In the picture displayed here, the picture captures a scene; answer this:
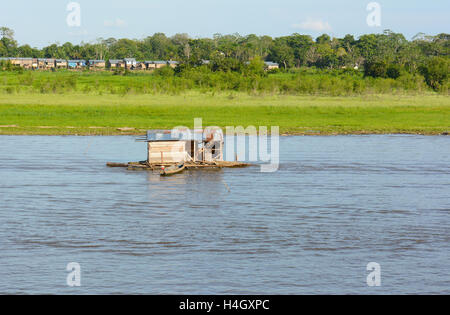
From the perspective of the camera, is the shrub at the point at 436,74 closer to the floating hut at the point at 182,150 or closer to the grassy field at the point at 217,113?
the grassy field at the point at 217,113

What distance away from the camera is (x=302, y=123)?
159ft

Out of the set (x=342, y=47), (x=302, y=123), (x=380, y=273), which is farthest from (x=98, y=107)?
(x=342, y=47)

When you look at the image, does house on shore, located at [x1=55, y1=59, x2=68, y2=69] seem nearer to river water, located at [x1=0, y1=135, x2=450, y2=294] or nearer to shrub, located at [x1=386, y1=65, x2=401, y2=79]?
shrub, located at [x1=386, y1=65, x2=401, y2=79]

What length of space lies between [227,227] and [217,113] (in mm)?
34698

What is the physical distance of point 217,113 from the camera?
174ft

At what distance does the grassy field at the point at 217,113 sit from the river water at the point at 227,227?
1336 cm

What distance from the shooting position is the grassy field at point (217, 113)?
151ft

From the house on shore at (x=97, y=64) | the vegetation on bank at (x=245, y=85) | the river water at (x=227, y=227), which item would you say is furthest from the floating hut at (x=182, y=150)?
the house on shore at (x=97, y=64)

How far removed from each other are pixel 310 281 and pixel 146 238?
15.4 ft

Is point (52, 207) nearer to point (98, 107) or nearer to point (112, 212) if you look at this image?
point (112, 212)

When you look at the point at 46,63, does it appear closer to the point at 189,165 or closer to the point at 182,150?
the point at 182,150

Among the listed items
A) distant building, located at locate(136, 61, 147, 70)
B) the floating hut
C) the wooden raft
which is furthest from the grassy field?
distant building, located at locate(136, 61, 147, 70)

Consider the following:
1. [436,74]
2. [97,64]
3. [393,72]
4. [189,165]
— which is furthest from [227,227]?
[97,64]

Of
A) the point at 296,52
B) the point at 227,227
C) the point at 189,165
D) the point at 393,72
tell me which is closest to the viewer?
the point at 227,227
